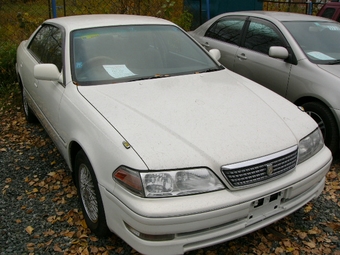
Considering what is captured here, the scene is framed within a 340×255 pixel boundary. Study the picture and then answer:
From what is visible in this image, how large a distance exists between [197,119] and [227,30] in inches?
135

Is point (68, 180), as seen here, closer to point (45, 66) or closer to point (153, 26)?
point (45, 66)

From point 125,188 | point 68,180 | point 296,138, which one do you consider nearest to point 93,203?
point 125,188

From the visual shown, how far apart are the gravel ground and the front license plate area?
1.44 ft

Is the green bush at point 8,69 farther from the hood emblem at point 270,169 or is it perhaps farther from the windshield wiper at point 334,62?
the hood emblem at point 270,169

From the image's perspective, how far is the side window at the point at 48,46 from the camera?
138 inches

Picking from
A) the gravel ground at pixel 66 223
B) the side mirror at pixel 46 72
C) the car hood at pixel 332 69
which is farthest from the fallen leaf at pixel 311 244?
the side mirror at pixel 46 72

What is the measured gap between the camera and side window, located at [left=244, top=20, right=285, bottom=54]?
467cm

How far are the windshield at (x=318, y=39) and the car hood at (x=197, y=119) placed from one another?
4.89 ft

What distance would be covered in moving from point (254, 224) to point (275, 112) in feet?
3.01

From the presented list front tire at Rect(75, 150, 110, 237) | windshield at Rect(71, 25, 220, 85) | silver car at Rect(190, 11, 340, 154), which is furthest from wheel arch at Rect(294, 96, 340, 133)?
front tire at Rect(75, 150, 110, 237)

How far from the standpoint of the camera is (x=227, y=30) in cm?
555

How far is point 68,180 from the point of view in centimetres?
359

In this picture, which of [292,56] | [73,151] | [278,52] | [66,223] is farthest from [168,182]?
[292,56]

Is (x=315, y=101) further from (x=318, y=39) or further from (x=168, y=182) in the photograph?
(x=168, y=182)
